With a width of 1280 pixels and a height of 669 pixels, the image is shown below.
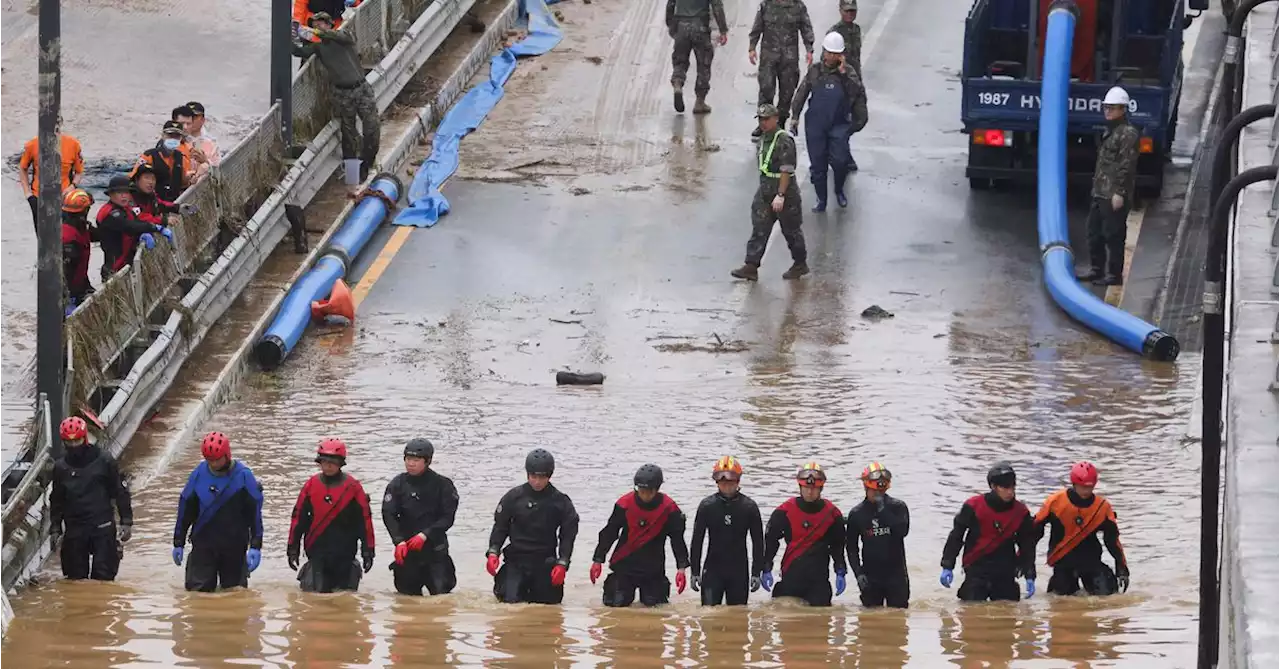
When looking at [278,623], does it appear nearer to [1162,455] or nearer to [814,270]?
[1162,455]

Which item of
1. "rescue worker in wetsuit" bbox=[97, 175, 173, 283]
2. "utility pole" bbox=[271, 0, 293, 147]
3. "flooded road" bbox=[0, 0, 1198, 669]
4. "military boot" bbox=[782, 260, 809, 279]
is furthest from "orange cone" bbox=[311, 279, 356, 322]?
A: "military boot" bbox=[782, 260, 809, 279]

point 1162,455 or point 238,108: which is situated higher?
point 238,108

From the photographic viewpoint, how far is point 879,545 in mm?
13680

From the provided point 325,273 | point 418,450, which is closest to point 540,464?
point 418,450

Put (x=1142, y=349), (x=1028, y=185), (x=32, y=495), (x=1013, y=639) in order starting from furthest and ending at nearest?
(x=1028, y=185) < (x=1142, y=349) < (x=32, y=495) < (x=1013, y=639)

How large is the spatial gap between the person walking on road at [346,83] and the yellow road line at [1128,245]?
23.9 feet

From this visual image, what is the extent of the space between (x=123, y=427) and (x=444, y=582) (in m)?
3.63

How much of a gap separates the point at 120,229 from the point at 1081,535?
8.00 metres

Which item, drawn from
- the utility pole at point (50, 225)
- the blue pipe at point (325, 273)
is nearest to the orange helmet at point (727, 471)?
the utility pole at point (50, 225)

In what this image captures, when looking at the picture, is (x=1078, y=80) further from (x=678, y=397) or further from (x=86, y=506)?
(x=86, y=506)

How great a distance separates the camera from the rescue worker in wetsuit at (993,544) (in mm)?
13711

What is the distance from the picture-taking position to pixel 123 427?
16438 millimetres

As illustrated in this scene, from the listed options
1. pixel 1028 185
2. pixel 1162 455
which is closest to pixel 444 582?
pixel 1162 455

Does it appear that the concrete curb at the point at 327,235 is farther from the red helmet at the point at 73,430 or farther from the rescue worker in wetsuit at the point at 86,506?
the red helmet at the point at 73,430
